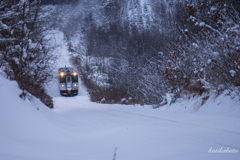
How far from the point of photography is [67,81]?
2673cm

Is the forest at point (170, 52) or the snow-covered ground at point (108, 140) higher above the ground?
the forest at point (170, 52)

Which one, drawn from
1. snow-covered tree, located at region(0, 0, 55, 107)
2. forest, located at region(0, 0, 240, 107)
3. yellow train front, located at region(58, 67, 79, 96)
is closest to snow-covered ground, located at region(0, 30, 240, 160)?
snow-covered tree, located at region(0, 0, 55, 107)

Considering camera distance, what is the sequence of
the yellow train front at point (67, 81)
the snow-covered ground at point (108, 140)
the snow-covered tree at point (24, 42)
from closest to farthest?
the snow-covered ground at point (108, 140) < the snow-covered tree at point (24, 42) < the yellow train front at point (67, 81)

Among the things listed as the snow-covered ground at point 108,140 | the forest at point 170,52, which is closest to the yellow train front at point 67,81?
the forest at point 170,52

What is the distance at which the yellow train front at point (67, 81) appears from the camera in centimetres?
2658

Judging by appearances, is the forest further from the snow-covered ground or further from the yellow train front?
the yellow train front

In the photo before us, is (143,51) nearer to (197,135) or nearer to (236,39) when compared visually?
(236,39)

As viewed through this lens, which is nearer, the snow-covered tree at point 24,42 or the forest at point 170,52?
the snow-covered tree at point 24,42

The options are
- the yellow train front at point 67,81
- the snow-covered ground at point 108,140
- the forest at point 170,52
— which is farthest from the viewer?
the yellow train front at point 67,81

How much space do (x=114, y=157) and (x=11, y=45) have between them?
20.5 feet

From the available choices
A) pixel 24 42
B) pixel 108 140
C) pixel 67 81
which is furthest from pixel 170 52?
pixel 67 81

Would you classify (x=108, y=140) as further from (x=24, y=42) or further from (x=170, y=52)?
(x=170, y=52)

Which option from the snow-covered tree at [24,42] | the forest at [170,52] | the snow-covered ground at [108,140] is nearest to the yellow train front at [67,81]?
the forest at [170,52]

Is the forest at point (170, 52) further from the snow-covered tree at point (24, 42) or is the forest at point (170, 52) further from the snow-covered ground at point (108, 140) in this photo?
the snow-covered ground at point (108, 140)
